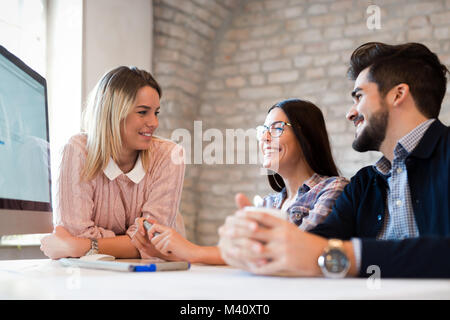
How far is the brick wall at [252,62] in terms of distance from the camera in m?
3.92

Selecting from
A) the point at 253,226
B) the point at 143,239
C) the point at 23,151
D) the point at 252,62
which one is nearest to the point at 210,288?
the point at 253,226

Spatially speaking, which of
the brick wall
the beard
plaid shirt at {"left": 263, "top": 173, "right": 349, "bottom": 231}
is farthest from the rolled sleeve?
the brick wall

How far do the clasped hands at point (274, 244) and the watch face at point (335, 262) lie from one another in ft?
0.06

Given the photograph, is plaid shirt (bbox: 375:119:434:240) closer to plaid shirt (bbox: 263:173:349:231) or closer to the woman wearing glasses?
plaid shirt (bbox: 263:173:349:231)

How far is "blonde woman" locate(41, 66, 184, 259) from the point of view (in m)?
1.72

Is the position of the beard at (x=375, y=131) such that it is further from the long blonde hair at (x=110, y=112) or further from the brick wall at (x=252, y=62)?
the brick wall at (x=252, y=62)

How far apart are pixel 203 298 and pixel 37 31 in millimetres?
2862

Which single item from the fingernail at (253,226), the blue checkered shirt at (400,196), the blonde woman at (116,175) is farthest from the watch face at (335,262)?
the blonde woman at (116,175)

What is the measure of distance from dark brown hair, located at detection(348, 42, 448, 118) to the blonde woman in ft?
2.85

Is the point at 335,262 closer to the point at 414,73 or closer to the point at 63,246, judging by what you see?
the point at 414,73

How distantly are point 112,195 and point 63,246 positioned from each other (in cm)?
30

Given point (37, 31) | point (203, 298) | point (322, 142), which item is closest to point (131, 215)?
point (322, 142)

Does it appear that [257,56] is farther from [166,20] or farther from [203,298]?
[203,298]
